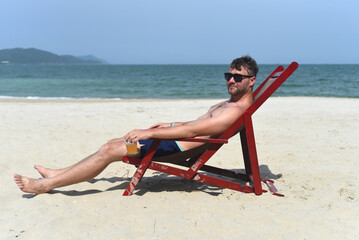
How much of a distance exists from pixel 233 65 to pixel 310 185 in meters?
1.64

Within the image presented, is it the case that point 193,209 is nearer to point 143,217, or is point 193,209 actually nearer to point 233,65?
point 143,217

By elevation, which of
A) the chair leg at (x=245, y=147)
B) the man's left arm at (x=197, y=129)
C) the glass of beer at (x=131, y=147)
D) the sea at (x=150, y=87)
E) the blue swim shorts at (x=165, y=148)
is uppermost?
the man's left arm at (x=197, y=129)

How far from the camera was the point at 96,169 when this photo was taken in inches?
145

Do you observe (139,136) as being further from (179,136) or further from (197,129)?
(197,129)

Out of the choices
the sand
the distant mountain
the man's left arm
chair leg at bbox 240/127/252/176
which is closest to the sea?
the sand

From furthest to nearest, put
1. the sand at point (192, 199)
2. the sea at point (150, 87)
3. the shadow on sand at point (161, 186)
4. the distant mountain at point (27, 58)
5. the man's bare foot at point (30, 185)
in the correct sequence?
the distant mountain at point (27, 58)
the sea at point (150, 87)
the shadow on sand at point (161, 186)
the man's bare foot at point (30, 185)
the sand at point (192, 199)

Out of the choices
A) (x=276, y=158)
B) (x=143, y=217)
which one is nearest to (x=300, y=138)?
(x=276, y=158)

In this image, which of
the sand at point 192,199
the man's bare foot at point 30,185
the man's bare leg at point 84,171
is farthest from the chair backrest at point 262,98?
the man's bare foot at point 30,185

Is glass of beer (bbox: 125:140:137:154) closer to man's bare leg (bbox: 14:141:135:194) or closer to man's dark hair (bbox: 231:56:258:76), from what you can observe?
man's bare leg (bbox: 14:141:135:194)

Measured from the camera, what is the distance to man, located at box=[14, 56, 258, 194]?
11.9ft

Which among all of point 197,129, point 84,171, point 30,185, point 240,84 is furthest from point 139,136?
point 30,185

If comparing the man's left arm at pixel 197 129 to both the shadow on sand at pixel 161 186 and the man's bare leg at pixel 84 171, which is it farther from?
the shadow on sand at pixel 161 186

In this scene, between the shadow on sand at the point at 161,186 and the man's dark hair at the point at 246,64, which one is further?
the shadow on sand at the point at 161,186

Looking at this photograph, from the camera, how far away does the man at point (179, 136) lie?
3.63 m
